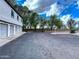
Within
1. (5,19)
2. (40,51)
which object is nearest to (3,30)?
(5,19)

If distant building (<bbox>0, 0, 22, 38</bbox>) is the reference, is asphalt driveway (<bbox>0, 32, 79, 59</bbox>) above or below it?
below

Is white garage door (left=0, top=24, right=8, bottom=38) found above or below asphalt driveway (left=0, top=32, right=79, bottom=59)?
above

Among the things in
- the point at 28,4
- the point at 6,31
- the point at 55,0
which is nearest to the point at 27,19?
the point at 28,4

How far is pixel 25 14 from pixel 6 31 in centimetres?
5096

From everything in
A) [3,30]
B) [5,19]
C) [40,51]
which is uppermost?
[5,19]

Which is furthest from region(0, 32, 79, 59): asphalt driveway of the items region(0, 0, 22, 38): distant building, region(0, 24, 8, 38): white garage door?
region(0, 0, 22, 38): distant building

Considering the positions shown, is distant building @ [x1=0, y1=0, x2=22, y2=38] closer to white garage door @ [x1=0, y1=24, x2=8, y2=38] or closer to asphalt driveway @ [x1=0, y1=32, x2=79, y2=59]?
white garage door @ [x1=0, y1=24, x2=8, y2=38]

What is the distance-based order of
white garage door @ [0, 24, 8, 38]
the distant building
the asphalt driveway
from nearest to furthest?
the asphalt driveway < the distant building < white garage door @ [0, 24, 8, 38]

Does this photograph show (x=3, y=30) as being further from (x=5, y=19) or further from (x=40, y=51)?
(x=40, y=51)

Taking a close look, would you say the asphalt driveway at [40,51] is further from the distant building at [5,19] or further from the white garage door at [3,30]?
the distant building at [5,19]

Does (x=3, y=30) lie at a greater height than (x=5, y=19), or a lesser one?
lesser

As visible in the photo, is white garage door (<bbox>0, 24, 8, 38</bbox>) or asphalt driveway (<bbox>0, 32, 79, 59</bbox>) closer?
asphalt driveway (<bbox>0, 32, 79, 59</bbox>)

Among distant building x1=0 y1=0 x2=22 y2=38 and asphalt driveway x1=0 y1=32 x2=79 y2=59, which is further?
distant building x1=0 y1=0 x2=22 y2=38

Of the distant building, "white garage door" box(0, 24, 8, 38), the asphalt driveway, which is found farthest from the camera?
"white garage door" box(0, 24, 8, 38)
